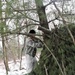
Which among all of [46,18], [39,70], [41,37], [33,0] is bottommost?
[39,70]

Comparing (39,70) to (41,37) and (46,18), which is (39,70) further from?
(46,18)

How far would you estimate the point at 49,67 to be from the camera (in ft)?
13.1

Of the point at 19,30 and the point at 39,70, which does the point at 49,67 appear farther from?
the point at 19,30

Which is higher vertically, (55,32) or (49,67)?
(55,32)

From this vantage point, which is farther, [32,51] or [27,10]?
[32,51]

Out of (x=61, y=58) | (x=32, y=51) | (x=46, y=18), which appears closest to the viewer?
(x=61, y=58)

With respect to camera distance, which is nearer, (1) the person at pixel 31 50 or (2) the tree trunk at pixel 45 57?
(2) the tree trunk at pixel 45 57

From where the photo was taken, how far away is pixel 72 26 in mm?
4066

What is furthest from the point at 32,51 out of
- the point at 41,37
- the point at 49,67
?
the point at 49,67

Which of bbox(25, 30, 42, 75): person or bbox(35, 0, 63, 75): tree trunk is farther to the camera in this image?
bbox(25, 30, 42, 75): person

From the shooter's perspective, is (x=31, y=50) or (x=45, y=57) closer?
(x=45, y=57)

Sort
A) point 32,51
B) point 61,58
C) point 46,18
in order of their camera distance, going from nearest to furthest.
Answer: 1. point 61,58
2. point 46,18
3. point 32,51

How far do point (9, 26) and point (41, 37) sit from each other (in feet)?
1.99

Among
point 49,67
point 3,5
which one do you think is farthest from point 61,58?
point 3,5
